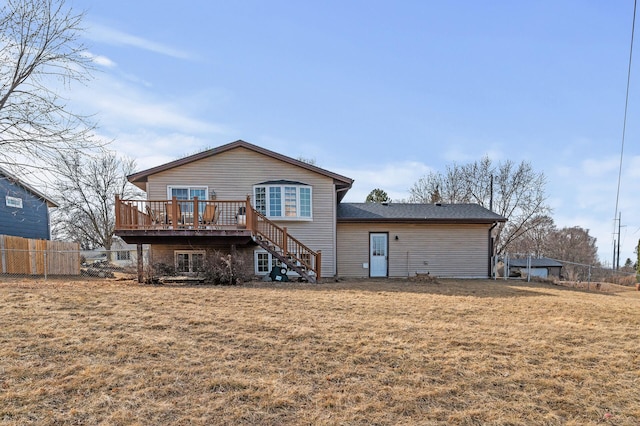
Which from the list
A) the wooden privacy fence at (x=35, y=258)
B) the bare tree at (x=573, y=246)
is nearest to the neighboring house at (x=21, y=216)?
the wooden privacy fence at (x=35, y=258)

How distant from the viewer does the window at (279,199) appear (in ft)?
44.4

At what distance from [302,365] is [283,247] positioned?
765 centimetres

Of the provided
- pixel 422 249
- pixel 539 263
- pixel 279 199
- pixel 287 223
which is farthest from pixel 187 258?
pixel 539 263

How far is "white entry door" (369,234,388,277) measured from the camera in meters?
14.9

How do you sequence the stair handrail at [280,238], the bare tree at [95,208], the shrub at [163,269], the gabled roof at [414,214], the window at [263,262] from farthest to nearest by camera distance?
the bare tree at [95,208], the gabled roof at [414,214], the window at [263,262], the stair handrail at [280,238], the shrub at [163,269]

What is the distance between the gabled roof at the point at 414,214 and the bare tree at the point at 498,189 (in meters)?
10.9

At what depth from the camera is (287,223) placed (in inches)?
540

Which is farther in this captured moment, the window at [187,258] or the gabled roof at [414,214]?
the gabled roof at [414,214]

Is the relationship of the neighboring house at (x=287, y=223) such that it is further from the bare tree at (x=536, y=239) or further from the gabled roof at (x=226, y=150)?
the bare tree at (x=536, y=239)

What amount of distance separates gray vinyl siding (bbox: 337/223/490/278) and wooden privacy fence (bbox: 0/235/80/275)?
1113cm

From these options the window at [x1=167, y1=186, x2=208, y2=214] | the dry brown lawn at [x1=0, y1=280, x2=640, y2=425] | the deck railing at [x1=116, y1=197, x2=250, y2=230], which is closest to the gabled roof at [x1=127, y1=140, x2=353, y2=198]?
the window at [x1=167, y1=186, x2=208, y2=214]

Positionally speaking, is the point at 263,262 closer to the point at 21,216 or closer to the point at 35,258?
the point at 35,258

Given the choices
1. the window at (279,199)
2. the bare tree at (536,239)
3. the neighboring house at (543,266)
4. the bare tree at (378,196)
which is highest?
the bare tree at (378,196)

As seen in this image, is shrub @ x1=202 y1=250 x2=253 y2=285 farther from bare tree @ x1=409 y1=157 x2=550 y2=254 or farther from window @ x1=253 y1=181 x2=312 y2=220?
bare tree @ x1=409 y1=157 x2=550 y2=254
